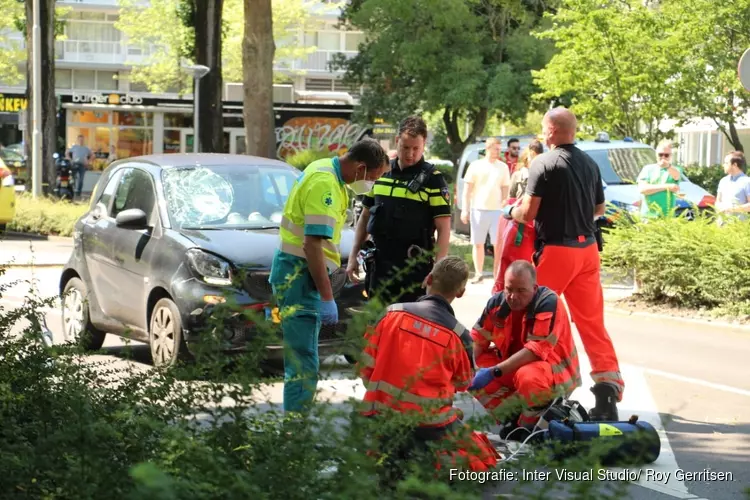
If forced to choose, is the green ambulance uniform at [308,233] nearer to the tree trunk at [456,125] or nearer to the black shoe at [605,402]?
the black shoe at [605,402]

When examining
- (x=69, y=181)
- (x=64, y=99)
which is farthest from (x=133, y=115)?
(x=69, y=181)

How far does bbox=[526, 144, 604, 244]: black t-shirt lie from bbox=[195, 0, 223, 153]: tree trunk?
62.1 feet

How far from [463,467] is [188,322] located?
5.96 metres

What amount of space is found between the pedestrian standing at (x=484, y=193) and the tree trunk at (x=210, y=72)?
1079 centimetres

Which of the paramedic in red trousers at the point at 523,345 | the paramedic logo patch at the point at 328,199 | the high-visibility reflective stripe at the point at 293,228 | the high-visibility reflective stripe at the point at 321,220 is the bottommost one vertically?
the paramedic in red trousers at the point at 523,345

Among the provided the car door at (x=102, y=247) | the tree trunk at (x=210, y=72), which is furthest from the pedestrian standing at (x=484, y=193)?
the tree trunk at (x=210, y=72)

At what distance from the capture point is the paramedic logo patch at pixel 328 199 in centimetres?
678

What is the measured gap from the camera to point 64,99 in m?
48.4

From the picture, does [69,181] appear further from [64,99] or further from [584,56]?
[584,56]

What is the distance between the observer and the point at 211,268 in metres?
9.48

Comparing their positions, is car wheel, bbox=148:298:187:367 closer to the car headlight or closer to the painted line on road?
the car headlight

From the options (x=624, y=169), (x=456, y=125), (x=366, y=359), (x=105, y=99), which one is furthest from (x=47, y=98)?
(x=366, y=359)

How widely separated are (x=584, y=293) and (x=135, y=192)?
4.25m

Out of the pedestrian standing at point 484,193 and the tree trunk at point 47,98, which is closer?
the pedestrian standing at point 484,193
